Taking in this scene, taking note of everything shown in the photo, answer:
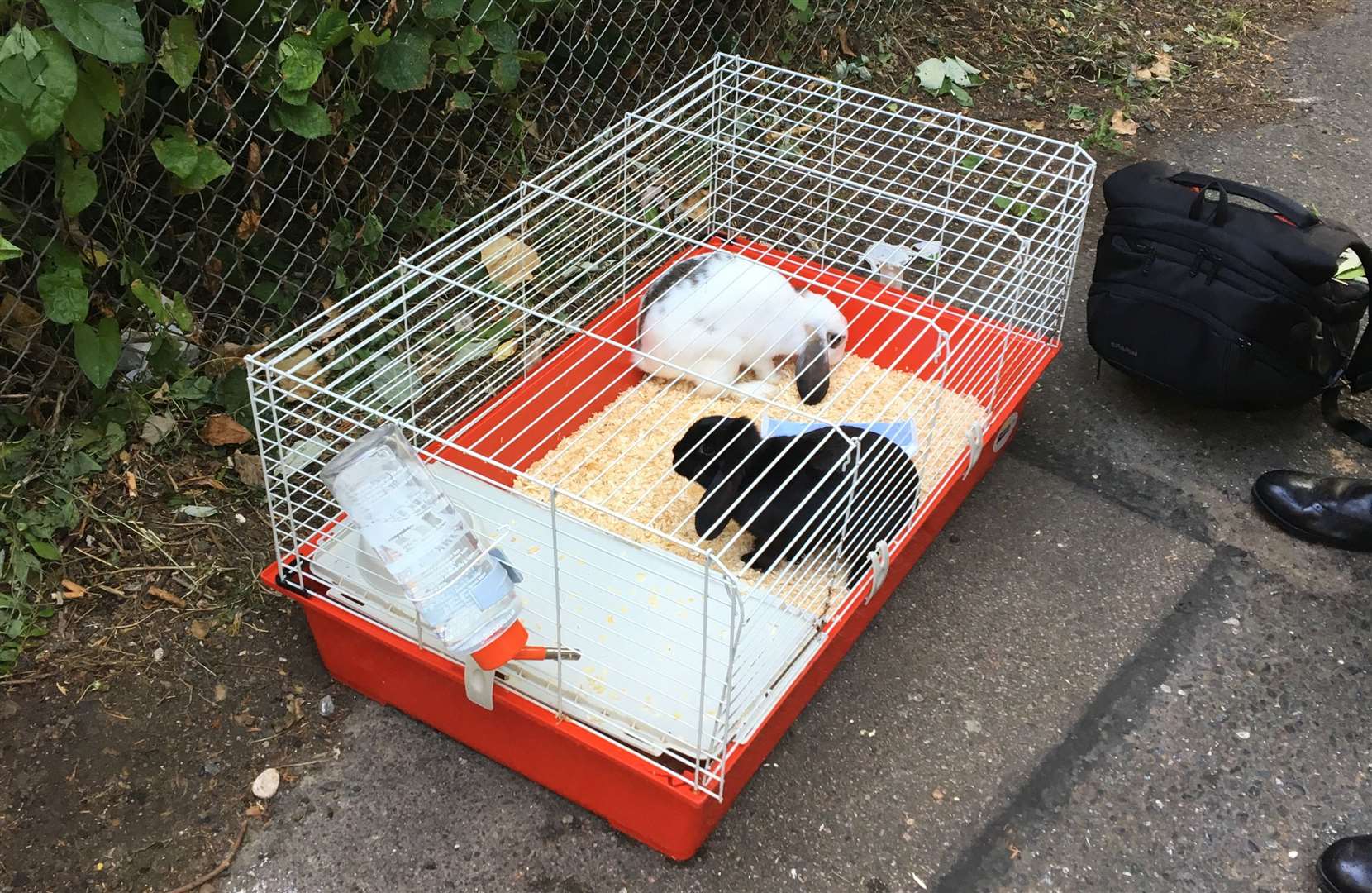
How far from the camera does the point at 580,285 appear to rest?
273cm

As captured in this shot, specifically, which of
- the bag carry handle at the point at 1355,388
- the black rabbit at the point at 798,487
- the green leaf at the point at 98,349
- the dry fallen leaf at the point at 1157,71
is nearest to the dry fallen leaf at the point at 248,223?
the green leaf at the point at 98,349

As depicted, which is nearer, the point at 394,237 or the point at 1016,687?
the point at 1016,687

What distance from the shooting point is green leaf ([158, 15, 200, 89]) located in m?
1.96

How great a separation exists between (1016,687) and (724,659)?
61cm

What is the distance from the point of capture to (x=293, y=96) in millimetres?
2184

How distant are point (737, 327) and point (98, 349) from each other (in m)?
1.18

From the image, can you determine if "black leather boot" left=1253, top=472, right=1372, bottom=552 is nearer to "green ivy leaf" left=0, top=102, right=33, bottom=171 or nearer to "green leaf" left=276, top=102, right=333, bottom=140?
"green leaf" left=276, top=102, right=333, bottom=140

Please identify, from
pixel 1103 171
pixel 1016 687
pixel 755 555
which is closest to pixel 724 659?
pixel 755 555

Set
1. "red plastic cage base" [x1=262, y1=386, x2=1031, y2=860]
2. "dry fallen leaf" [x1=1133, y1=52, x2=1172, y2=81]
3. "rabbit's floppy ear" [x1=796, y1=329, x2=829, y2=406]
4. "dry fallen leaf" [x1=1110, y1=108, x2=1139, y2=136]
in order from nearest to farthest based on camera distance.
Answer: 1. "red plastic cage base" [x1=262, y1=386, x2=1031, y2=860]
2. "rabbit's floppy ear" [x1=796, y1=329, x2=829, y2=406]
3. "dry fallen leaf" [x1=1110, y1=108, x2=1139, y2=136]
4. "dry fallen leaf" [x1=1133, y1=52, x2=1172, y2=81]

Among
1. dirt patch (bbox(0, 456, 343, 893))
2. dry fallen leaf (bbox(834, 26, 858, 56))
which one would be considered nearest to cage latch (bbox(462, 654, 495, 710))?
dirt patch (bbox(0, 456, 343, 893))

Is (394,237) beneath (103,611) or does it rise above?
above

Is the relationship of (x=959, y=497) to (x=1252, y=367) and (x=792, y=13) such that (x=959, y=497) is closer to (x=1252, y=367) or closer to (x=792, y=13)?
(x=1252, y=367)

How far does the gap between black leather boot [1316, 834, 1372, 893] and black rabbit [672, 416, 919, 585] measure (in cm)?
80

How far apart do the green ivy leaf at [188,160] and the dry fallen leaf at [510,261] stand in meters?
0.50
